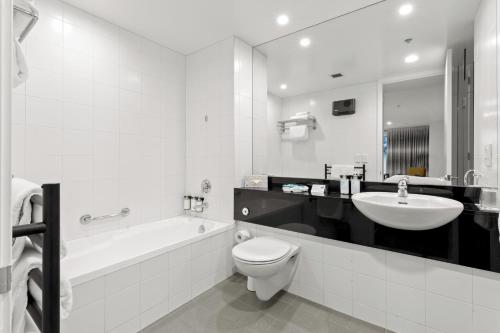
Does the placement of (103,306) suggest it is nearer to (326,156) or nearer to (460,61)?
(326,156)

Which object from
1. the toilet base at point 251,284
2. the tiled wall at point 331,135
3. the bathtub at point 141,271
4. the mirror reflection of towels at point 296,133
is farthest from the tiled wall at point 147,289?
the mirror reflection of towels at point 296,133

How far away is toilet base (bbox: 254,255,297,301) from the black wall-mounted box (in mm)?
1359

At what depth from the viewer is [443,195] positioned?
162cm

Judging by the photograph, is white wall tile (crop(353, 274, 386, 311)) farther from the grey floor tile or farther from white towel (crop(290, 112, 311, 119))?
white towel (crop(290, 112, 311, 119))

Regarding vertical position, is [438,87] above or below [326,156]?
above

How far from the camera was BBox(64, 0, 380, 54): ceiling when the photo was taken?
191 cm

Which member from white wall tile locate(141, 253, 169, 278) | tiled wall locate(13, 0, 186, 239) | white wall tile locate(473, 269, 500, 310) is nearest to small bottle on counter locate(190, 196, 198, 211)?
tiled wall locate(13, 0, 186, 239)

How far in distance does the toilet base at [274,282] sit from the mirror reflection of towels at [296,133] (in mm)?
1129

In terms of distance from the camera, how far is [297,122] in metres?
2.38

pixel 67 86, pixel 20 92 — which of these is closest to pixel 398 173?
pixel 67 86

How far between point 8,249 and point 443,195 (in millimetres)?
2129

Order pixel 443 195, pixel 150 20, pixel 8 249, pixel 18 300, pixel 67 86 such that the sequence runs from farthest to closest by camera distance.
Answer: pixel 150 20 → pixel 67 86 → pixel 443 195 → pixel 18 300 → pixel 8 249

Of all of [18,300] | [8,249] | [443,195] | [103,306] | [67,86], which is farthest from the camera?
[67,86]

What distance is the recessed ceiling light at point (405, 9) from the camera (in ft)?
5.88
